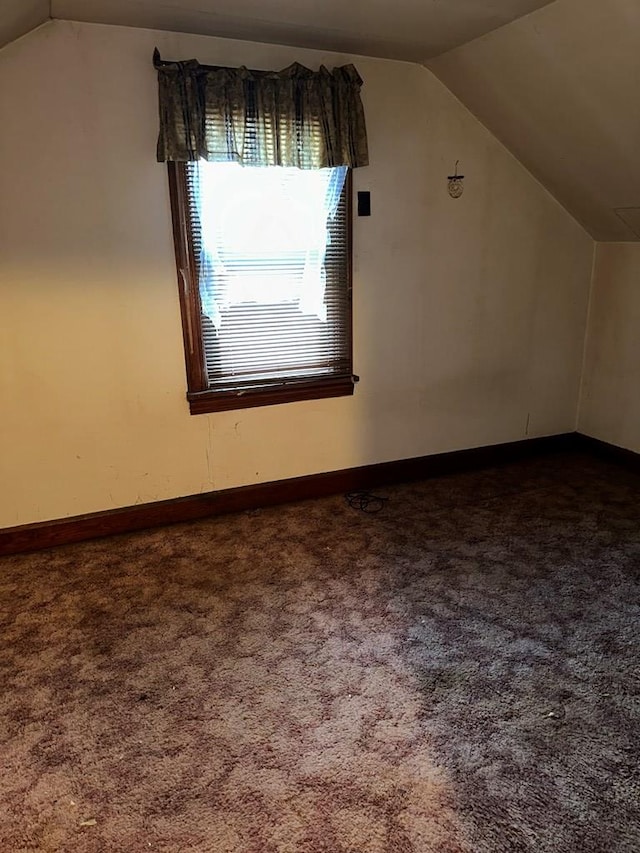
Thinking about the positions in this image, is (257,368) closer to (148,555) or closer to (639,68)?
(148,555)

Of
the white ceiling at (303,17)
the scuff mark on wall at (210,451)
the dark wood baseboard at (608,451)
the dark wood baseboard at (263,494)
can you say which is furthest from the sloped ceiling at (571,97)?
the scuff mark on wall at (210,451)

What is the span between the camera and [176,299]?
2893 millimetres

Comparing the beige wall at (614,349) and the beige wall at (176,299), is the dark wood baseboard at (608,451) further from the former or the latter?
the beige wall at (176,299)

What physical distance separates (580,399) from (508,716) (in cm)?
277

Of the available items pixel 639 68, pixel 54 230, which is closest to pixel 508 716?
pixel 639 68

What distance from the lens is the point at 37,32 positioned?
2.42 metres

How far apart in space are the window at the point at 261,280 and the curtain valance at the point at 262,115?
0.34 feet

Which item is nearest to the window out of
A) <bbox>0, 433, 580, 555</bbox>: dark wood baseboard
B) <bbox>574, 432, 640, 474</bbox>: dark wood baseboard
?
<bbox>0, 433, 580, 555</bbox>: dark wood baseboard

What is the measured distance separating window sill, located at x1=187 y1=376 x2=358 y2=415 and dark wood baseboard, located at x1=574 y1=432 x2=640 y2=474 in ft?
5.97

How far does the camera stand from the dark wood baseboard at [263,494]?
2.91 m

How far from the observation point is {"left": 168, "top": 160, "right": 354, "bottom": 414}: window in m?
2.83

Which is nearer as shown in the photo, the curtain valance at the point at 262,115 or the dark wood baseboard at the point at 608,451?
the curtain valance at the point at 262,115

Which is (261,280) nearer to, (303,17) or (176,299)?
(176,299)

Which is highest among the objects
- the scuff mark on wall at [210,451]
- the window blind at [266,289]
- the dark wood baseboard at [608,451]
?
the window blind at [266,289]
